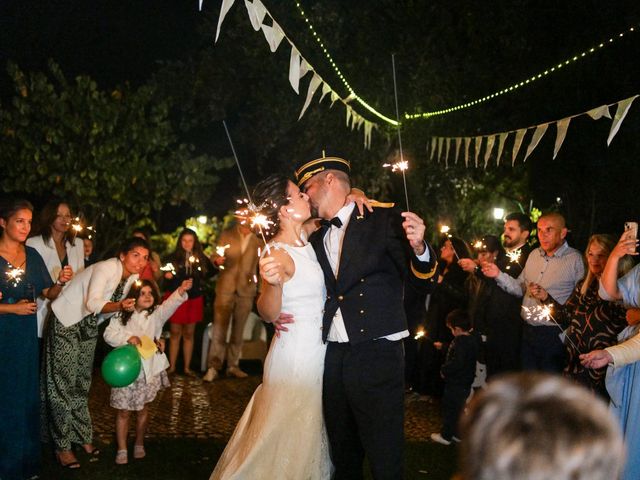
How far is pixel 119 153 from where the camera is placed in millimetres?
14930

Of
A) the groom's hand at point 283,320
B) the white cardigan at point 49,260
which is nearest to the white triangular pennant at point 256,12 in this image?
the groom's hand at point 283,320

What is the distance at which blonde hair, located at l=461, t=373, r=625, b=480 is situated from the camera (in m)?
1.25

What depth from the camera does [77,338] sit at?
18.5ft

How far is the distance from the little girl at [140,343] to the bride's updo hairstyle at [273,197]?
200 cm

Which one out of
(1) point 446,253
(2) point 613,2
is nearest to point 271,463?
(1) point 446,253

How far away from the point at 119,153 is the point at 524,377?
14621 millimetres

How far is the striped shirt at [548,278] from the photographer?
616cm

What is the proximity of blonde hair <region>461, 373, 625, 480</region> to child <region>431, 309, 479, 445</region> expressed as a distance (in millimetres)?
5364

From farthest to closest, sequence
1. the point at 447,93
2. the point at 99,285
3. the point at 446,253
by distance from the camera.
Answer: the point at 447,93, the point at 446,253, the point at 99,285

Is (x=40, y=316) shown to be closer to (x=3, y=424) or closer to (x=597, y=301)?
(x=3, y=424)

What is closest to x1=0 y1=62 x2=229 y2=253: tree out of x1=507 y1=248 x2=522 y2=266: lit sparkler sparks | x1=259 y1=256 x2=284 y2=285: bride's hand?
x1=507 y1=248 x2=522 y2=266: lit sparkler sparks

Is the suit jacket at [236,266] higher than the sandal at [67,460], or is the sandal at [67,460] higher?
the suit jacket at [236,266]

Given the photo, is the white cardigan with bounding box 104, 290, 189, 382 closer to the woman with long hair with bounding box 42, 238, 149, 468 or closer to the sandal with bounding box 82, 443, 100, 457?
the woman with long hair with bounding box 42, 238, 149, 468

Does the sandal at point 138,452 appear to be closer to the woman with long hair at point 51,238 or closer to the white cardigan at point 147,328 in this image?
the white cardigan at point 147,328
